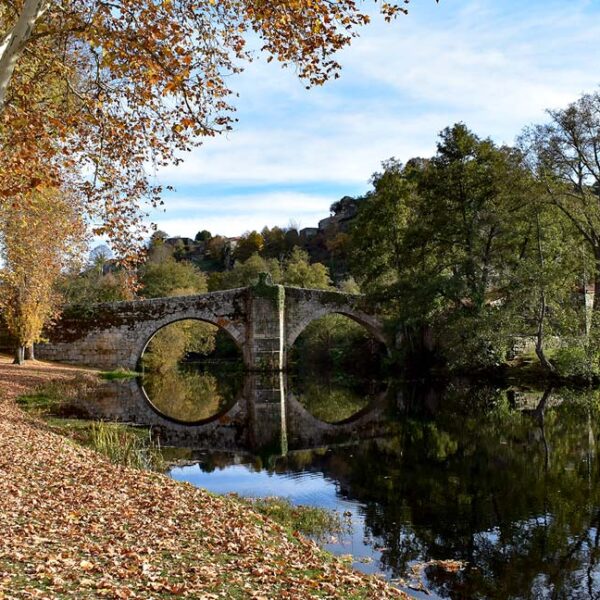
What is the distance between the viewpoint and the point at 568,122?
2006 centimetres

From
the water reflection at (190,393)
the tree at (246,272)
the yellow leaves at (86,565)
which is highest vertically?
the tree at (246,272)

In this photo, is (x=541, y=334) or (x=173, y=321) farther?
(x=173, y=321)

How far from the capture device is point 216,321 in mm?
31516

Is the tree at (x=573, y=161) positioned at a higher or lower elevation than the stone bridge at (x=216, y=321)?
higher

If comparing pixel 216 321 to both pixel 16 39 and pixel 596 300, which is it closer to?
pixel 596 300

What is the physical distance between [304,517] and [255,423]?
29.9 feet

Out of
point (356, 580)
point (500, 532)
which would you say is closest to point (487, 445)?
point (500, 532)

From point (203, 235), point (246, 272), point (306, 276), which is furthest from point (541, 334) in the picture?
point (203, 235)

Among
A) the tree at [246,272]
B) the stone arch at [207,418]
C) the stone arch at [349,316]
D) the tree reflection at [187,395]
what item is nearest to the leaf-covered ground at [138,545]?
the stone arch at [207,418]

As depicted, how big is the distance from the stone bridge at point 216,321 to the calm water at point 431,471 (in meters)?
8.98

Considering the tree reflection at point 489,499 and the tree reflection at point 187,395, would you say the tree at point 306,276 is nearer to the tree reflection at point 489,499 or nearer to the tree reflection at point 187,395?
the tree reflection at point 187,395

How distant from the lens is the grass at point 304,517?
7.76m

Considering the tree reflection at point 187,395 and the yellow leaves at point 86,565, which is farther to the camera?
the tree reflection at point 187,395

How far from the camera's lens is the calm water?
21.5ft
